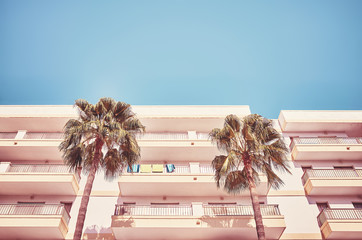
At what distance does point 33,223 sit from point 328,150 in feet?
71.5

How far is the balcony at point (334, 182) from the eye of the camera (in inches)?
802

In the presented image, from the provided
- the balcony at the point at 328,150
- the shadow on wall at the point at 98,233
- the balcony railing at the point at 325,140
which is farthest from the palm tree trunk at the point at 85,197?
the balcony railing at the point at 325,140

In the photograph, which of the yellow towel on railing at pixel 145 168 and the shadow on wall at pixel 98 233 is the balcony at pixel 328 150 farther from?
the shadow on wall at pixel 98 233

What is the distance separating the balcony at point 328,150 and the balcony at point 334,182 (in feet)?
6.06

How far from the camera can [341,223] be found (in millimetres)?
18016

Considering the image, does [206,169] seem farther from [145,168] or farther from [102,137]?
[102,137]

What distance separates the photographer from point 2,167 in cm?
2108

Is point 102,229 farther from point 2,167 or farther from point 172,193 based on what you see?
point 2,167

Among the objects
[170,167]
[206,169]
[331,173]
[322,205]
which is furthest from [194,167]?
[331,173]

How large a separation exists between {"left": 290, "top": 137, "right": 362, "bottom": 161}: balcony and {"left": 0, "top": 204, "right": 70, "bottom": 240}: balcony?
1809cm

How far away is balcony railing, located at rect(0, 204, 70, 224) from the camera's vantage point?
1847cm

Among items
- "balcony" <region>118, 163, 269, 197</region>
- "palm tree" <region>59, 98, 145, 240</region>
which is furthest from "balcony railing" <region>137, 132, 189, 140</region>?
"palm tree" <region>59, 98, 145, 240</region>

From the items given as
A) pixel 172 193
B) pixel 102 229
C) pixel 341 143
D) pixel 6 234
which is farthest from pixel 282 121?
pixel 6 234

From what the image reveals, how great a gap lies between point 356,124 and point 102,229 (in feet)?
74.3
